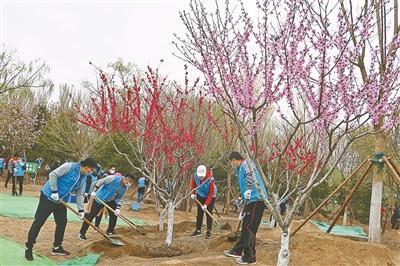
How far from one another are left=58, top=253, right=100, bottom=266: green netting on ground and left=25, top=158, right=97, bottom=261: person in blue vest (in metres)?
0.48

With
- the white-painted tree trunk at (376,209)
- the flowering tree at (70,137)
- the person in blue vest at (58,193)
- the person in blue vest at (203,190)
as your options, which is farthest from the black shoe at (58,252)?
the flowering tree at (70,137)

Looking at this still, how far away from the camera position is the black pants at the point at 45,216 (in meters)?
6.09

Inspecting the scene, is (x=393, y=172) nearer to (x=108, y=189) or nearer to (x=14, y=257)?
(x=108, y=189)

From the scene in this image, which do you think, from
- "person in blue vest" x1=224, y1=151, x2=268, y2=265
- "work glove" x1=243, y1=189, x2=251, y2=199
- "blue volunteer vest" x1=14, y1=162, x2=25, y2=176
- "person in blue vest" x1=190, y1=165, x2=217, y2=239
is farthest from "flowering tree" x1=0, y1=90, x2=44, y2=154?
"work glove" x1=243, y1=189, x2=251, y2=199

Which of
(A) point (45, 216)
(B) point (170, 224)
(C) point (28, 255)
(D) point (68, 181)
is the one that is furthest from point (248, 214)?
(C) point (28, 255)

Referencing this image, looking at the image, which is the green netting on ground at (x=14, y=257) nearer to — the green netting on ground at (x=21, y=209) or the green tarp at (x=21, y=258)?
the green tarp at (x=21, y=258)

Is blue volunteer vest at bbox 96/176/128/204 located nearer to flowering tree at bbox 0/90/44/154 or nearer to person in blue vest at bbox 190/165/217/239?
person in blue vest at bbox 190/165/217/239

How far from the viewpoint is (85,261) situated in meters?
6.18

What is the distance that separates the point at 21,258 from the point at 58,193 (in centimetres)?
101

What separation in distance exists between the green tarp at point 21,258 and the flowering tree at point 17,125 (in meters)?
19.5

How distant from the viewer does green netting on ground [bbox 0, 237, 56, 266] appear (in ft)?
18.6

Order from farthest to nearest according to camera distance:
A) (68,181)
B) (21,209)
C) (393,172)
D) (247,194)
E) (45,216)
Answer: (21,209), (68,181), (45,216), (393,172), (247,194)

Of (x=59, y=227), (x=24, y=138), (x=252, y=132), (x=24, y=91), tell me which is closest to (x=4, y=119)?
(x=24, y=138)

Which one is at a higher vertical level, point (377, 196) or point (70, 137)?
point (70, 137)
